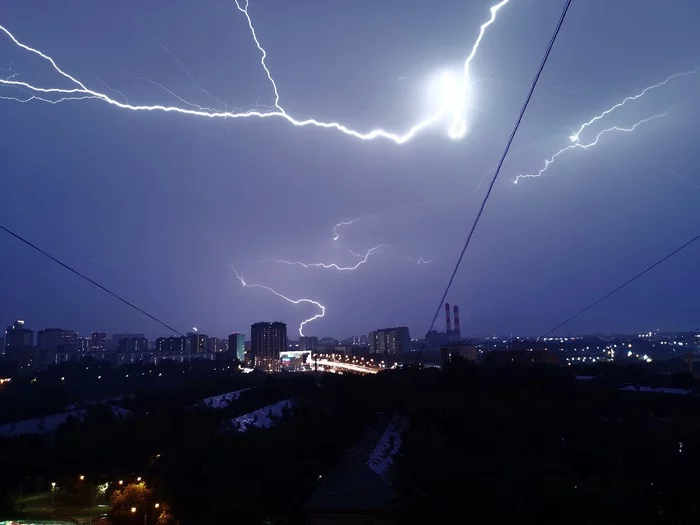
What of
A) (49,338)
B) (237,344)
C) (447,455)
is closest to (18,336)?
(49,338)

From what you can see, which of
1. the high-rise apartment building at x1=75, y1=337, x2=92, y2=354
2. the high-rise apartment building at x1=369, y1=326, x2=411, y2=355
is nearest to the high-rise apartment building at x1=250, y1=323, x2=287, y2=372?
the high-rise apartment building at x1=369, y1=326, x2=411, y2=355

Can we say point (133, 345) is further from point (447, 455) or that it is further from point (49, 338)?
point (447, 455)

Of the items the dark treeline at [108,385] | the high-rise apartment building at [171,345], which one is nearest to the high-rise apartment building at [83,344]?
the high-rise apartment building at [171,345]

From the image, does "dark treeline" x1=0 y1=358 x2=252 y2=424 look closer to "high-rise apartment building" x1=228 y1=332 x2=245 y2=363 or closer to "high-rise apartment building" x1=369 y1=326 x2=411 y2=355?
"high-rise apartment building" x1=228 y1=332 x2=245 y2=363

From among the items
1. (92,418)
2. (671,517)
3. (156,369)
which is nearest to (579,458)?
(671,517)

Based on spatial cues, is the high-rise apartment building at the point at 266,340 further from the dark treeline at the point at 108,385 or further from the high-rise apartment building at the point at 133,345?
the high-rise apartment building at the point at 133,345

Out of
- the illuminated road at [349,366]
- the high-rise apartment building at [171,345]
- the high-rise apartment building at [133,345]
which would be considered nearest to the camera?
the illuminated road at [349,366]
